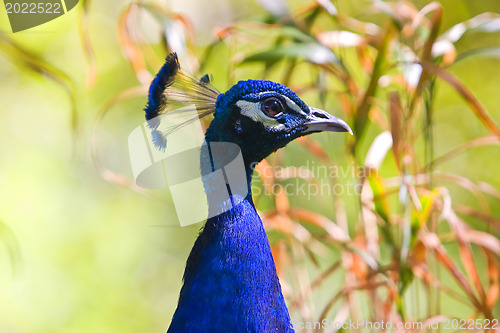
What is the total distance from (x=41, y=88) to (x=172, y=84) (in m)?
1.69

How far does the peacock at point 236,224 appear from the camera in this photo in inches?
33.4

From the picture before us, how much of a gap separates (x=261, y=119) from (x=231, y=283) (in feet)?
0.92

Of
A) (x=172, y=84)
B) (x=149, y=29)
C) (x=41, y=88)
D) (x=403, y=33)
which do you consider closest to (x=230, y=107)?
(x=172, y=84)

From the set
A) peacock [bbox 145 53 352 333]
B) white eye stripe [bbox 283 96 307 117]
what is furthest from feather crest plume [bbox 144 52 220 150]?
white eye stripe [bbox 283 96 307 117]

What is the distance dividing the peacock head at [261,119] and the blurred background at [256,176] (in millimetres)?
174

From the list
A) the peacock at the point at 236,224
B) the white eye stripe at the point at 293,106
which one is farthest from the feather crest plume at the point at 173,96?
the white eye stripe at the point at 293,106

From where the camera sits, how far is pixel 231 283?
85 cm

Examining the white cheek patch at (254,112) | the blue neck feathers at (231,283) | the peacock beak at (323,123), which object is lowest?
the blue neck feathers at (231,283)

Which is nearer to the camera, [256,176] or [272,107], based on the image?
[272,107]

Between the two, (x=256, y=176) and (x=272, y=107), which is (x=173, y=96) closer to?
(x=272, y=107)

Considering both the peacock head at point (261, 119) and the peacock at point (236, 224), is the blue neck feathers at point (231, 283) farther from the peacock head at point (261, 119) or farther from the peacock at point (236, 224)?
the peacock head at point (261, 119)

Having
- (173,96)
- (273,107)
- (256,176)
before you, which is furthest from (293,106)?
(256,176)

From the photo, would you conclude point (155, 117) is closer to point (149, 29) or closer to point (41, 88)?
point (149, 29)

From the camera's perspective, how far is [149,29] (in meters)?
2.28
